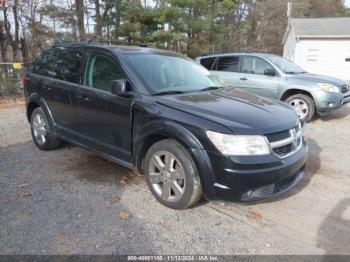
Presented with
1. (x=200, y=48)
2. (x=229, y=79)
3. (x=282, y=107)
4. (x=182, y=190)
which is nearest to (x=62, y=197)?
(x=182, y=190)

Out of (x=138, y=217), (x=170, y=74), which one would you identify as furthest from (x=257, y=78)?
(x=138, y=217)

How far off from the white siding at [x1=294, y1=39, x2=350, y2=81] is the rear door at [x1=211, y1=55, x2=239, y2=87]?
48.6 ft

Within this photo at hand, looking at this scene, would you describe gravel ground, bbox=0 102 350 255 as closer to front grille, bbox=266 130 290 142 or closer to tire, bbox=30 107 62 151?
tire, bbox=30 107 62 151

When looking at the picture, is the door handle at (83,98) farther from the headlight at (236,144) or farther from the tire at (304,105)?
the tire at (304,105)

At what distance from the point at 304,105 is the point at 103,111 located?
556 centimetres

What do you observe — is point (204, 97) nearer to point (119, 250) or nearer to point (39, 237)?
point (119, 250)

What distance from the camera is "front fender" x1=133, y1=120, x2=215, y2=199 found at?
3.00 m

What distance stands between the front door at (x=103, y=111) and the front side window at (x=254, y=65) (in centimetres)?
Answer: 517

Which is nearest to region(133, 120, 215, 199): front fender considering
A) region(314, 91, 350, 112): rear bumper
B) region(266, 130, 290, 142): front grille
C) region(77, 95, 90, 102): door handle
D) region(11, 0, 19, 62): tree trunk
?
region(266, 130, 290, 142): front grille

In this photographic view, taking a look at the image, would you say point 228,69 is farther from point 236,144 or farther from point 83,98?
point 236,144

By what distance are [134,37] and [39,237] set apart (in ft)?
48.1

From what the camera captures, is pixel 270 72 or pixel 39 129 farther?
pixel 270 72

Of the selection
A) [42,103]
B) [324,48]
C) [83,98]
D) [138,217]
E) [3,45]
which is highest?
[324,48]

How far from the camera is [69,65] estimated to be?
15.1 ft
